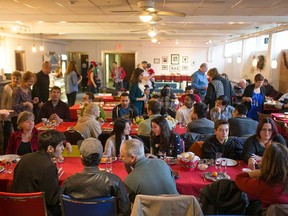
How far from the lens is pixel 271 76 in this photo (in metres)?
10.5

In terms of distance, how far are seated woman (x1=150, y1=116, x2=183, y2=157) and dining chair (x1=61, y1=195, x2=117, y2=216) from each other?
1408mm

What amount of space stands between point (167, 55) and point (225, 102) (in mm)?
13146

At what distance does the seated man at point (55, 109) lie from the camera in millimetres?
5215

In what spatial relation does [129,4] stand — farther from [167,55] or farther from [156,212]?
[167,55]

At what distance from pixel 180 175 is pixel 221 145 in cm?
77

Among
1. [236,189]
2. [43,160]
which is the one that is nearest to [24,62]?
[43,160]

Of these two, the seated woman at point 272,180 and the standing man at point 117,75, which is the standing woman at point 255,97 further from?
the standing man at point 117,75

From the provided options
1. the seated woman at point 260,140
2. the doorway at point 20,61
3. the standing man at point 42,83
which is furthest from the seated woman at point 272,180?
the doorway at point 20,61

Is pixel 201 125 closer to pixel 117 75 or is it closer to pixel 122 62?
pixel 117 75

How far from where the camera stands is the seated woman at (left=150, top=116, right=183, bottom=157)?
352 centimetres

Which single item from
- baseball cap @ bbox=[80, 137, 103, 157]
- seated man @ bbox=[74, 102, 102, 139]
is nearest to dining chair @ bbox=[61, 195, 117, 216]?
baseball cap @ bbox=[80, 137, 103, 157]

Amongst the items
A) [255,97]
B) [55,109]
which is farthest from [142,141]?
[255,97]

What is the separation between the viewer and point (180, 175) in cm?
293

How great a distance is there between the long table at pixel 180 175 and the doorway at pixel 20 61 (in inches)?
385
